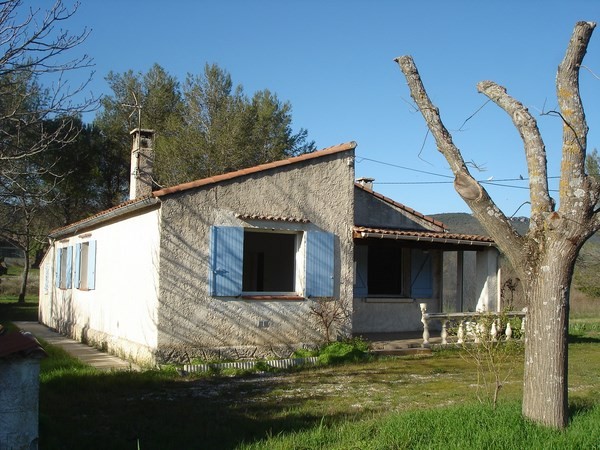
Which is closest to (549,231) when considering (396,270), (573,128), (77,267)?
(573,128)

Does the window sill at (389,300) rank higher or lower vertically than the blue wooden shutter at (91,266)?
lower

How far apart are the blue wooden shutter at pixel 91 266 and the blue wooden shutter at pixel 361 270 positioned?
6.04 meters

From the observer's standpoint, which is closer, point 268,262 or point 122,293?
point 122,293

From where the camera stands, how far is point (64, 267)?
1808 centimetres

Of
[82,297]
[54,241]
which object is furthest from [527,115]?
→ [54,241]

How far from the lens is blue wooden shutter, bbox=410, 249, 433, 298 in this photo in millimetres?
16484

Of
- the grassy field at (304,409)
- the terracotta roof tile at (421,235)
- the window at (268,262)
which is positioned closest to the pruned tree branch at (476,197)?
the grassy field at (304,409)

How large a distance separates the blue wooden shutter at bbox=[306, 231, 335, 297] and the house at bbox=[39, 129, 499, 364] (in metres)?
0.02

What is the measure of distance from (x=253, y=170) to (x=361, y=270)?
497 cm

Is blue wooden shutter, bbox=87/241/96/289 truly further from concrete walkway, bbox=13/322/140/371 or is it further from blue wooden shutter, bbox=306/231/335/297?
blue wooden shutter, bbox=306/231/335/297

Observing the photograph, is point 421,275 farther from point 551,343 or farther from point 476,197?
point 551,343

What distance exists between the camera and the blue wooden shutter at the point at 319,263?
12575 mm

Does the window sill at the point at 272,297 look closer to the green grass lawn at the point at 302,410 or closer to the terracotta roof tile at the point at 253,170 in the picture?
the green grass lawn at the point at 302,410

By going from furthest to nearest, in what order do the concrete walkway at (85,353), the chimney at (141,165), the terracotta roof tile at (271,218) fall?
the chimney at (141,165) → the terracotta roof tile at (271,218) → the concrete walkway at (85,353)
